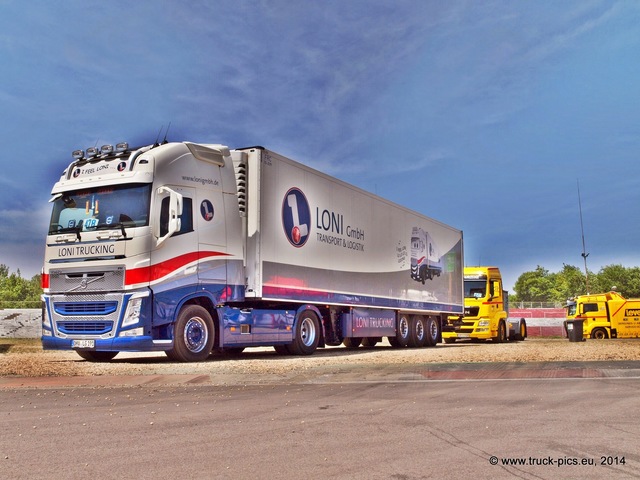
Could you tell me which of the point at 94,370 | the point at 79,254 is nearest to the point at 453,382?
the point at 94,370

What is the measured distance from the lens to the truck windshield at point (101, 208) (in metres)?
14.3

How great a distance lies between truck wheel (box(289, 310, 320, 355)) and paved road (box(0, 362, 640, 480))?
6.62 m

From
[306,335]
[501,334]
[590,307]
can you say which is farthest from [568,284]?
[306,335]

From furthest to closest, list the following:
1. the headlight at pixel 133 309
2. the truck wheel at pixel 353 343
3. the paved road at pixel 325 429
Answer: the truck wheel at pixel 353 343 → the headlight at pixel 133 309 → the paved road at pixel 325 429

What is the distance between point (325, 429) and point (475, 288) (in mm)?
26027

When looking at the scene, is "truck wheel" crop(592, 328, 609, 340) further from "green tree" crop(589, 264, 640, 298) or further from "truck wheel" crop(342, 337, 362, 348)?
"green tree" crop(589, 264, 640, 298)

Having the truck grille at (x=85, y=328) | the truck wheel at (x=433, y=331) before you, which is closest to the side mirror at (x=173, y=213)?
the truck grille at (x=85, y=328)

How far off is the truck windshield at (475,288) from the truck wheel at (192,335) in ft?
61.0

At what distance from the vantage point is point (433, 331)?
2655cm

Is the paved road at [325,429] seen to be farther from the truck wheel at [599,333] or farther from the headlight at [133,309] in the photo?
the truck wheel at [599,333]

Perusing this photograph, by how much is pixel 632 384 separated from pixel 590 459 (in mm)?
5541

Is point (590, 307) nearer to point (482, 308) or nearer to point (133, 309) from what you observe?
point (482, 308)

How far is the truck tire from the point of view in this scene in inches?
918

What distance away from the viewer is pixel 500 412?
7.70 metres
